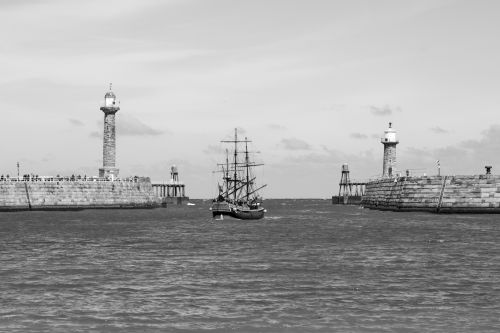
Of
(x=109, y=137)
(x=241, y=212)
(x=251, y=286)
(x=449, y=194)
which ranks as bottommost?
(x=251, y=286)

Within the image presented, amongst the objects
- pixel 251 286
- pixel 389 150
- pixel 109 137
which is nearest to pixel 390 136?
pixel 389 150

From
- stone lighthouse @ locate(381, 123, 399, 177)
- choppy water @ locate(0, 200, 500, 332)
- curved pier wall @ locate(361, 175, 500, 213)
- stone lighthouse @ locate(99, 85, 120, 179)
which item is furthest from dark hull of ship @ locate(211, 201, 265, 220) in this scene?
stone lighthouse @ locate(381, 123, 399, 177)

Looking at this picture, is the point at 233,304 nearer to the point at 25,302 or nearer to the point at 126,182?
the point at 25,302

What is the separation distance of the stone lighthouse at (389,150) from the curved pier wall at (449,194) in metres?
38.5

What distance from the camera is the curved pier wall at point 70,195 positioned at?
133875 millimetres

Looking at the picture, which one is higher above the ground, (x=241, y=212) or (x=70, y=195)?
(x=70, y=195)

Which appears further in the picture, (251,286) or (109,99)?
(109,99)

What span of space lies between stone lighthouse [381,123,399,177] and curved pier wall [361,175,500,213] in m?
38.5

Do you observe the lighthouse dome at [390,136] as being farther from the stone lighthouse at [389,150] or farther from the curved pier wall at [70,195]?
the curved pier wall at [70,195]

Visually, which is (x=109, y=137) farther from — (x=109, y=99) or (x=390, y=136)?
(x=390, y=136)

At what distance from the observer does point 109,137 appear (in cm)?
14812

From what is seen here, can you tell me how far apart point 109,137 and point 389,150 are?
198 ft

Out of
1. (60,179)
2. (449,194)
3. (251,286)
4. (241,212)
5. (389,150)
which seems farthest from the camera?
(389,150)

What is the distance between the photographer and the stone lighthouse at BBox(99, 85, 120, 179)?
148250mm
